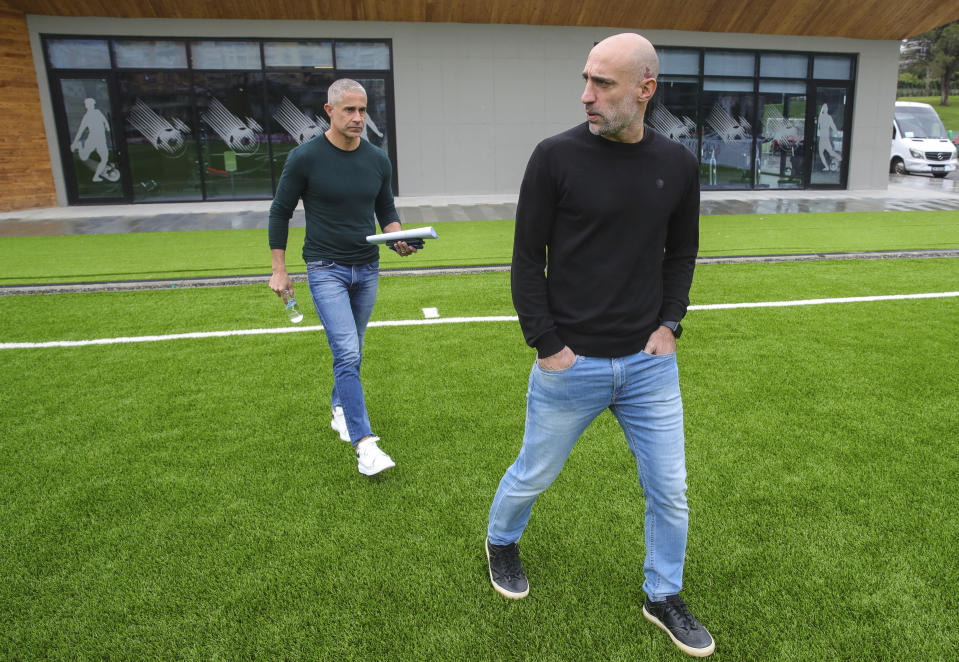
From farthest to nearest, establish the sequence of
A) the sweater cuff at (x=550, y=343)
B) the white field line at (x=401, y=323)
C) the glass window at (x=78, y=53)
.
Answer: the glass window at (x=78, y=53) < the white field line at (x=401, y=323) < the sweater cuff at (x=550, y=343)

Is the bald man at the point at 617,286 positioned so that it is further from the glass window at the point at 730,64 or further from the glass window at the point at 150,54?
the glass window at the point at 730,64

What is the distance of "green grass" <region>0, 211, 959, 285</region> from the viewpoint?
968cm

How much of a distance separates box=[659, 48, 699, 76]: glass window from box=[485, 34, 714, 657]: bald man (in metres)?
17.4

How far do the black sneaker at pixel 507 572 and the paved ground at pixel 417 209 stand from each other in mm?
10968

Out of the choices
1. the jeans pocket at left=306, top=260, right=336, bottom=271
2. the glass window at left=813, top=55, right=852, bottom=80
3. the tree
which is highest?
the tree

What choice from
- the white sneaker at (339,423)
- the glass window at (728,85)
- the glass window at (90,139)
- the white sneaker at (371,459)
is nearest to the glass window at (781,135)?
the glass window at (728,85)

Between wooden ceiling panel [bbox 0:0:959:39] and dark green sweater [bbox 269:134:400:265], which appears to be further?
wooden ceiling panel [bbox 0:0:959:39]

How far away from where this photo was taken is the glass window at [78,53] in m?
16.0

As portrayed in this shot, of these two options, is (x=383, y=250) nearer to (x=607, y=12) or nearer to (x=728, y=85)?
(x=607, y=12)

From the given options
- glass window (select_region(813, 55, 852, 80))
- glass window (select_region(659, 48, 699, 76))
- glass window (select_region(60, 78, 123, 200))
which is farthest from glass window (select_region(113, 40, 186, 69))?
glass window (select_region(813, 55, 852, 80))

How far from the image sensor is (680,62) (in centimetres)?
1841

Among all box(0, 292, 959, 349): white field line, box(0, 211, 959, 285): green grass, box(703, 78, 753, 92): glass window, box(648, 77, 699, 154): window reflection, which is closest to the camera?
box(0, 292, 959, 349): white field line

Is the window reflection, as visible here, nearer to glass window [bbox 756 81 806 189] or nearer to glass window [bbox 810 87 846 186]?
glass window [bbox 756 81 806 189]

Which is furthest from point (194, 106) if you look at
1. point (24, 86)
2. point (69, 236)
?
point (69, 236)
